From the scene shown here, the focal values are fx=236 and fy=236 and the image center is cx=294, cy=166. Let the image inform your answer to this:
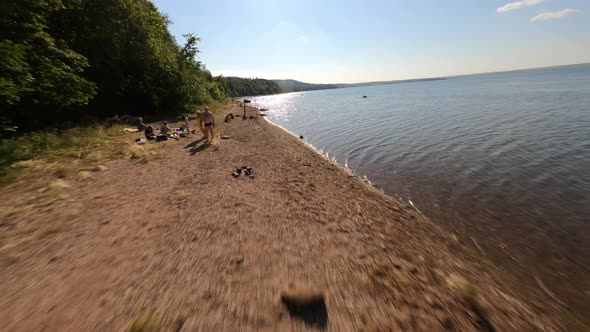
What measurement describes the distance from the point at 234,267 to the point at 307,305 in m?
1.68

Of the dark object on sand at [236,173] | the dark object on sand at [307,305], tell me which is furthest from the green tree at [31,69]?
the dark object on sand at [307,305]

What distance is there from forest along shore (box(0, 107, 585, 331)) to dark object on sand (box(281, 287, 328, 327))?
0.06 ft

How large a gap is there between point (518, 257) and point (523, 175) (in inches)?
287

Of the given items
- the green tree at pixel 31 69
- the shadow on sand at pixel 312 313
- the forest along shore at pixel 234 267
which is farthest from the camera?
the green tree at pixel 31 69

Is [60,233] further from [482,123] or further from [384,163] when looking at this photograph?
[482,123]

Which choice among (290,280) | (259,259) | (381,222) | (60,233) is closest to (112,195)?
(60,233)

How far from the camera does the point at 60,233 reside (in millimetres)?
5551

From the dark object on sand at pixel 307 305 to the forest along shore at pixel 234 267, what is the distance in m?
0.02

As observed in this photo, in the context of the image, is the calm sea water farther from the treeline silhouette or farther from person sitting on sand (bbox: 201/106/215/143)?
the treeline silhouette

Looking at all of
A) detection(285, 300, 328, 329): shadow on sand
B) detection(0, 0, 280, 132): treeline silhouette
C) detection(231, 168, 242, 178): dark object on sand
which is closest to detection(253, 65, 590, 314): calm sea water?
detection(285, 300, 328, 329): shadow on sand

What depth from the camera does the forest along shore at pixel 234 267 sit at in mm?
3535

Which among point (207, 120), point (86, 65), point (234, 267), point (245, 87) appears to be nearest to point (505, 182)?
point (234, 267)

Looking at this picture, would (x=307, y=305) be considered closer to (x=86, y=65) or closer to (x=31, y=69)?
(x=31, y=69)

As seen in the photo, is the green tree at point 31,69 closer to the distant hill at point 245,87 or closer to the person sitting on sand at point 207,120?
the person sitting on sand at point 207,120
